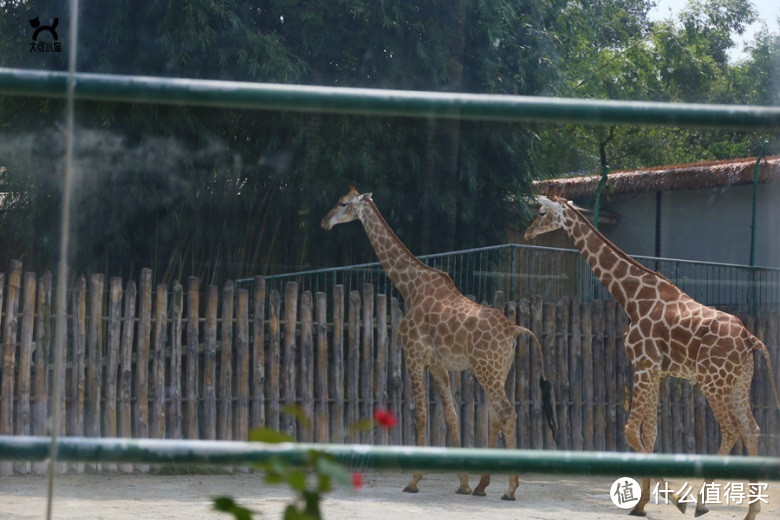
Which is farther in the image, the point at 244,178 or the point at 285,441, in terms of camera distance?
the point at 244,178

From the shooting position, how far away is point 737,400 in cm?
516

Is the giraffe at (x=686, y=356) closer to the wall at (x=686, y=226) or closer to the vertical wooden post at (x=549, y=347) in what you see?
the wall at (x=686, y=226)

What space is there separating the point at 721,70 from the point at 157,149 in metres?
4.01

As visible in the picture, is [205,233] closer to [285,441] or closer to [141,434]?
[141,434]

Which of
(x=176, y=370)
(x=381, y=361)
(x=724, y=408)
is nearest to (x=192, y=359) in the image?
(x=176, y=370)

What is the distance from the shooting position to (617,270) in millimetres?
5414

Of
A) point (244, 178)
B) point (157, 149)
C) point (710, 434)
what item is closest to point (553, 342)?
point (710, 434)

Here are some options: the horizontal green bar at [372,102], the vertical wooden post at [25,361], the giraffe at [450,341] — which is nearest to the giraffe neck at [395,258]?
the giraffe at [450,341]

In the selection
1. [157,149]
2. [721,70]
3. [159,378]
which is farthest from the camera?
[721,70]

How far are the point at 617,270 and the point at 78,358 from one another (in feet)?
9.55

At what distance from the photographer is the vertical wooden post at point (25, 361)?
5.74 m

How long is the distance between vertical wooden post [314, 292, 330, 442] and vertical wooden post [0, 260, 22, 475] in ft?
5.44

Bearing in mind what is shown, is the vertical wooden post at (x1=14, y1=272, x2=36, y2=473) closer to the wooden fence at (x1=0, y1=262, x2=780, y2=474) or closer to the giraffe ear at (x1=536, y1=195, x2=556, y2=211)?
the wooden fence at (x1=0, y1=262, x2=780, y2=474)

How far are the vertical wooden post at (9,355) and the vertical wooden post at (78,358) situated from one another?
0.31 metres
